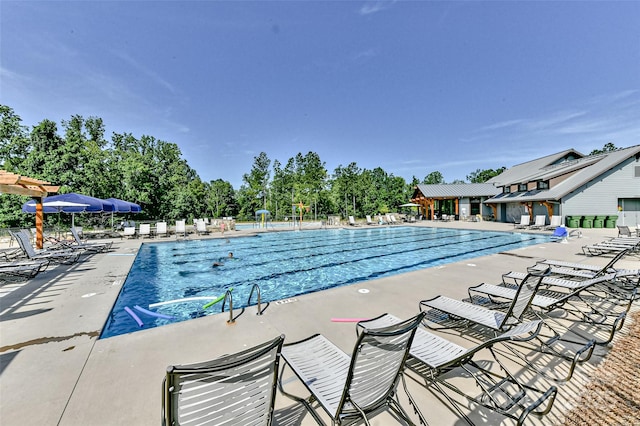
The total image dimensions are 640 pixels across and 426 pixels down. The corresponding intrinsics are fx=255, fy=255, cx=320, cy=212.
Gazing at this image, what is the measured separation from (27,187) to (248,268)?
26.2ft

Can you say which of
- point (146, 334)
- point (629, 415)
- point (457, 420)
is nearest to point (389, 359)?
point (457, 420)

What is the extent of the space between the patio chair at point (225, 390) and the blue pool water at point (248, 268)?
157 inches

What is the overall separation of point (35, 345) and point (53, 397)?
1586 millimetres

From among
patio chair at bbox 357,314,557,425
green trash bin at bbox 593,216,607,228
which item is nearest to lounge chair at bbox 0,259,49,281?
patio chair at bbox 357,314,557,425

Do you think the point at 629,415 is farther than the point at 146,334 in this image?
No

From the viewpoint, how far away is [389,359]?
70.7 inches

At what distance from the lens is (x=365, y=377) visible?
1.70 m

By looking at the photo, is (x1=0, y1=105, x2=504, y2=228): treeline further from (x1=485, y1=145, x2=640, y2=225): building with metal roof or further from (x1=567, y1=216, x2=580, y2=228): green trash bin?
(x1=567, y1=216, x2=580, y2=228): green trash bin

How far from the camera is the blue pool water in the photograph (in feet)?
19.6

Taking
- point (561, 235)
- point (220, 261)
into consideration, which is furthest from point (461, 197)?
point (220, 261)

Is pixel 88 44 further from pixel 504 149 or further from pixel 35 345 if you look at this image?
pixel 504 149

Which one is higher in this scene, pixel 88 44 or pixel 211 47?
pixel 211 47

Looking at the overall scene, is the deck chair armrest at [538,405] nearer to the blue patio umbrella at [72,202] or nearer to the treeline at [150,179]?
the blue patio umbrella at [72,202]

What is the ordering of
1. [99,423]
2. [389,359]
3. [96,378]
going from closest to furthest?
[389,359] < [99,423] < [96,378]
